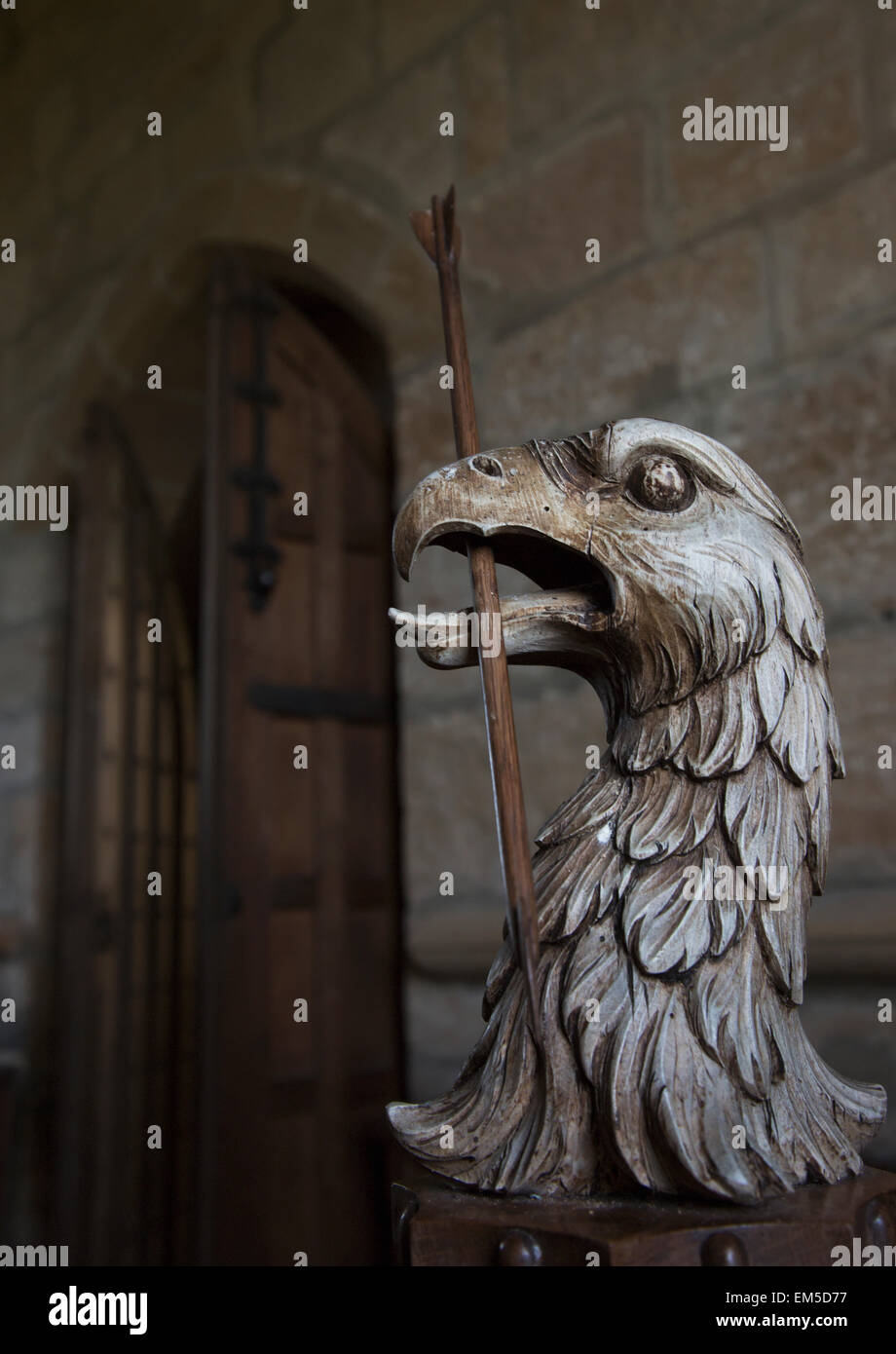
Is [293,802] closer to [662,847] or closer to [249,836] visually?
[249,836]

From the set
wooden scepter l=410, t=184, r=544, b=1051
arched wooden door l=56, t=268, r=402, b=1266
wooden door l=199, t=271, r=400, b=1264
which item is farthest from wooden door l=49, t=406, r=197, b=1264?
wooden scepter l=410, t=184, r=544, b=1051

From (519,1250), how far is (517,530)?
0.40m

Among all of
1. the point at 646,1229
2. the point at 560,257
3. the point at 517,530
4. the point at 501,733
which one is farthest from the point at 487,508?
the point at 560,257

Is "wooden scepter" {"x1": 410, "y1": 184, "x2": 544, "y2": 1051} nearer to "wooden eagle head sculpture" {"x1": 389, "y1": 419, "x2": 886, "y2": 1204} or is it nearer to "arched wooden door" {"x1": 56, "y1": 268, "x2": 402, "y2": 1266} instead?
"wooden eagle head sculpture" {"x1": 389, "y1": 419, "x2": 886, "y2": 1204}

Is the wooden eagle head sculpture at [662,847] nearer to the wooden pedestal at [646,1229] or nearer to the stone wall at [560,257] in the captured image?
the wooden pedestal at [646,1229]

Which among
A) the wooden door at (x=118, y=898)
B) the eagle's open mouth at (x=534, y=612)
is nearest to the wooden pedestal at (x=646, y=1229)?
the eagle's open mouth at (x=534, y=612)

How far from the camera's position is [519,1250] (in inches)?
23.1

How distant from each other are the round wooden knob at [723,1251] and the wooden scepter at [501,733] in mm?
131

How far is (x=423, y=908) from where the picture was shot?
173cm

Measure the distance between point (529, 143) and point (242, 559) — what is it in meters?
0.80

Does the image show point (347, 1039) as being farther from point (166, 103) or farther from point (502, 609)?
point (166, 103)

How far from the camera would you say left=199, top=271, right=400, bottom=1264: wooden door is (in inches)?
68.4

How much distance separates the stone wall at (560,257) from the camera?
1369mm

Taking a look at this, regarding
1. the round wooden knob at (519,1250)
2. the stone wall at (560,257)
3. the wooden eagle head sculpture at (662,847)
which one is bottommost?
the round wooden knob at (519,1250)
